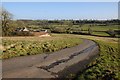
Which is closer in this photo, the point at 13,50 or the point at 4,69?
the point at 4,69

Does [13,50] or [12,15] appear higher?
[12,15]

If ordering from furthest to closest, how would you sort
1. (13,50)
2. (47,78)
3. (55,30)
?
(55,30), (13,50), (47,78)

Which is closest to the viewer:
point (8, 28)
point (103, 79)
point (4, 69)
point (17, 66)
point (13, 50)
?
point (103, 79)

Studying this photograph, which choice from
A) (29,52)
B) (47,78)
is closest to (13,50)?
(29,52)

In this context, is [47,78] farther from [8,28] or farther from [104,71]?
[8,28]

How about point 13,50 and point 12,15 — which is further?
point 12,15

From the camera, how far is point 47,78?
665 inches

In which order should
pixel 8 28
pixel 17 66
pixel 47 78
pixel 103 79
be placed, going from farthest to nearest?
pixel 8 28, pixel 17 66, pixel 47 78, pixel 103 79

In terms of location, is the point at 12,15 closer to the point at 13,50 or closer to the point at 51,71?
the point at 13,50

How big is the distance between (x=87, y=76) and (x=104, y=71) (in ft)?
6.55

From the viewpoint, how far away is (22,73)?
1830 centimetres

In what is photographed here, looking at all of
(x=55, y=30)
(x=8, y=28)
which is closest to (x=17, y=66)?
(x=8, y=28)

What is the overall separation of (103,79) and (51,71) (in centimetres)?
571

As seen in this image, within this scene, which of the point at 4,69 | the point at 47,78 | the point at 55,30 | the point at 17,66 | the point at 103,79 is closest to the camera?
the point at 103,79
